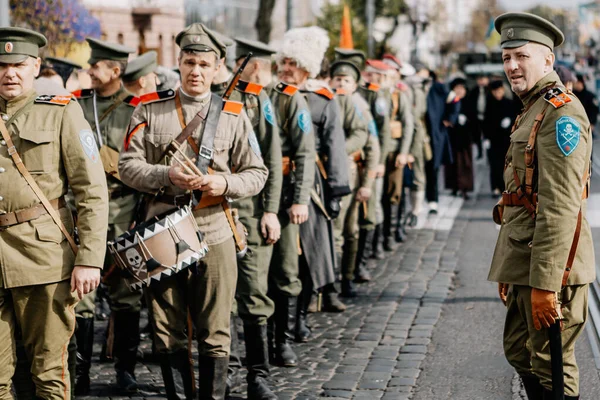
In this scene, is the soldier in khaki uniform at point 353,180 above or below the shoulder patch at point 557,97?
below

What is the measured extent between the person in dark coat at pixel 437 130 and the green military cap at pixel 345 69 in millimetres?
4717

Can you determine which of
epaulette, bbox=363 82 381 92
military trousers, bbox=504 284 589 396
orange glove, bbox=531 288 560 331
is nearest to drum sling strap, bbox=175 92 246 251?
military trousers, bbox=504 284 589 396

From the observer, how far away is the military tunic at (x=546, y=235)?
14.1ft

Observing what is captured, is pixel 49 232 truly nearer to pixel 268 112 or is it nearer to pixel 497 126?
pixel 268 112

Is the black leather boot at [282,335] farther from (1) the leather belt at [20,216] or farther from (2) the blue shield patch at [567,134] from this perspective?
(2) the blue shield patch at [567,134]

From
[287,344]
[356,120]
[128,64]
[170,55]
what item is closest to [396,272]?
[356,120]

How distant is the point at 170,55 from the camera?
2702cm

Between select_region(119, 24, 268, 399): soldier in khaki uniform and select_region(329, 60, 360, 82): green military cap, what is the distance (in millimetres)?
4033

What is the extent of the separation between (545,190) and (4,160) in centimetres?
221

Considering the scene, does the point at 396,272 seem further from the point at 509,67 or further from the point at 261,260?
the point at 509,67

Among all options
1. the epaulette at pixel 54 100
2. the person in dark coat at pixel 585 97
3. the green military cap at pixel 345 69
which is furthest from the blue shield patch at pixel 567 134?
the person in dark coat at pixel 585 97

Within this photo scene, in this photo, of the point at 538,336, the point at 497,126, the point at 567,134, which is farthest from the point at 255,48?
the point at 497,126

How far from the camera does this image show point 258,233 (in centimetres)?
615

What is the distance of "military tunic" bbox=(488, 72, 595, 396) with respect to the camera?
14.1 feet
